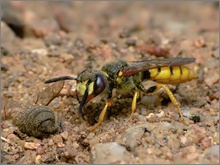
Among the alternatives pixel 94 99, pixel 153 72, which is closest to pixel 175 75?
pixel 153 72

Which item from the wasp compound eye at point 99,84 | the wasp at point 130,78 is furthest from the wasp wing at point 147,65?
the wasp compound eye at point 99,84

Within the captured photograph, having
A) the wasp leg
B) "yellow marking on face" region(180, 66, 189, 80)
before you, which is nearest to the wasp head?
the wasp leg

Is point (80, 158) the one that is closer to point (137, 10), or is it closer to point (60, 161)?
point (60, 161)

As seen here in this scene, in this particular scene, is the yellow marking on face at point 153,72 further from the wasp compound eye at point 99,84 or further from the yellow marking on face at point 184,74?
the wasp compound eye at point 99,84

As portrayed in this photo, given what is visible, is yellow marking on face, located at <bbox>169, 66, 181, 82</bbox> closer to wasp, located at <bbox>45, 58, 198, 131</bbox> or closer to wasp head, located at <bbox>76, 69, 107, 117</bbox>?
wasp, located at <bbox>45, 58, 198, 131</bbox>

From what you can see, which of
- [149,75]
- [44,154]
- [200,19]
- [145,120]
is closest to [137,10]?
[200,19]
